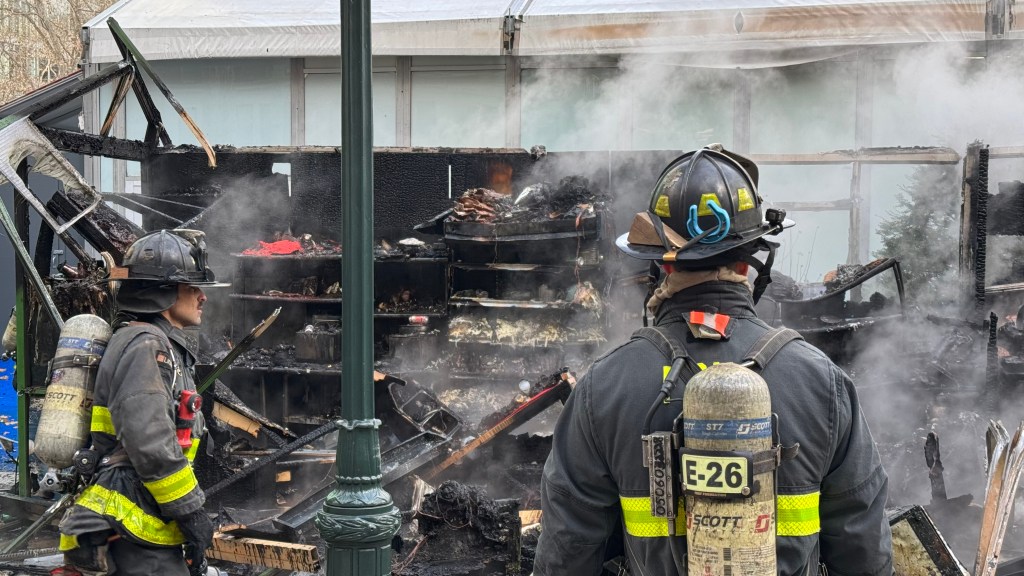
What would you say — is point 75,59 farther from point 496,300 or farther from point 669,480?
point 669,480

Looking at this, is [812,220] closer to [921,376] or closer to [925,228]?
[925,228]

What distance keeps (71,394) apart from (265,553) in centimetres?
226

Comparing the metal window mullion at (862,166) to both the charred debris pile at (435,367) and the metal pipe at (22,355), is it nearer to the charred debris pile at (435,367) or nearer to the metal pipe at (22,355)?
the charred debris pile at (435,367)

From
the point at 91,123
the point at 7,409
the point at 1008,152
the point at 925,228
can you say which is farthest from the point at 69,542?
the point at 91,123

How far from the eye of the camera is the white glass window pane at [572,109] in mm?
14141

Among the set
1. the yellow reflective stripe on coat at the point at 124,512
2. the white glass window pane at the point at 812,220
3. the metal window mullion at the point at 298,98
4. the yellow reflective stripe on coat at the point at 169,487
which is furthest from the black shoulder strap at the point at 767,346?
the metal window mullion at the point at 298,98

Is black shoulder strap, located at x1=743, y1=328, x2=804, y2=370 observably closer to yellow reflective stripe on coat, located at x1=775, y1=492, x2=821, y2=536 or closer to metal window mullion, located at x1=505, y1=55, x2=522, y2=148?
yellow reflective stripe on coat, located at x1=775, y1=492, x2=821, y2=536

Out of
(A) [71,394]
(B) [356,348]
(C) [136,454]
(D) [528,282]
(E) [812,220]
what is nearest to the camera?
(C) [136,454]

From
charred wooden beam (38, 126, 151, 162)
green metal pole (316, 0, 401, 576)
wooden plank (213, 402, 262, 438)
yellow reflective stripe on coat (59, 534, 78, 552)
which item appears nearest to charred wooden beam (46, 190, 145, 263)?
charred wooden beam (38, 126, 151, 162)

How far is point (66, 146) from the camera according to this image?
918 centimetres

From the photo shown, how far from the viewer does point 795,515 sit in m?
2.55

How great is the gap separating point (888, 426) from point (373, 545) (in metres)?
5.28

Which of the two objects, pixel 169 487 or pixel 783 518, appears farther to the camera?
pixel 169 487

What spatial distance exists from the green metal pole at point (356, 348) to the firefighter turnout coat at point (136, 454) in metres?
1.04
